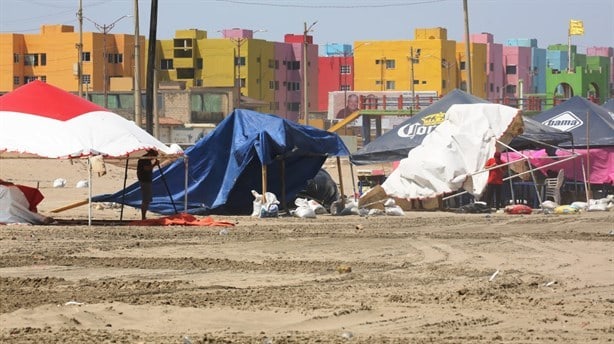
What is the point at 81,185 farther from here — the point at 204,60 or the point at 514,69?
the point at 514,69

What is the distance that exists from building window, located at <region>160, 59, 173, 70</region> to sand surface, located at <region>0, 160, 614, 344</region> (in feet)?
287

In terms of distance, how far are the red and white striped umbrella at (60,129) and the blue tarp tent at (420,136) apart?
8383 millimetres

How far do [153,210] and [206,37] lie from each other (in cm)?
8766

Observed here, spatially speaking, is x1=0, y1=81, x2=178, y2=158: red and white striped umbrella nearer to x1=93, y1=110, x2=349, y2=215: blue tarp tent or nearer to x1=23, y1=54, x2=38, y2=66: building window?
x1=93, y1=110, x2=349, y2=215: blue tarp tent

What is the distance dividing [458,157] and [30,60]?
83668 mm

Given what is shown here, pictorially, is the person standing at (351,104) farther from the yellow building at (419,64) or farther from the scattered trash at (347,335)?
the scattered trash at (347,335)

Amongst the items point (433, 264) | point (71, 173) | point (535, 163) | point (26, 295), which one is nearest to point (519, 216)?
point (535, 163)

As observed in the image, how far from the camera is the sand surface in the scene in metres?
11.0

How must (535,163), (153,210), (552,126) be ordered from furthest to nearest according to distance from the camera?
(552,126) → (535,163) → (153,210)

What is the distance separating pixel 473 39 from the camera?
5364 inches

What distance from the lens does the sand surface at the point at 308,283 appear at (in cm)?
1098

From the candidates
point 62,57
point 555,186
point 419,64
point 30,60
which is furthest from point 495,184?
point 419,64

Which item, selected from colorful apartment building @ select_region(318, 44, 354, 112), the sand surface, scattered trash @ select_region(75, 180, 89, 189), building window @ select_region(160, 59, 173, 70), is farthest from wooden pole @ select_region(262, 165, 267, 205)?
colorful apartment building @ select_region(318, 44, 354, 112)

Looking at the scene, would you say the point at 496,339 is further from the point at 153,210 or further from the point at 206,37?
the point at 206,37
